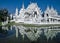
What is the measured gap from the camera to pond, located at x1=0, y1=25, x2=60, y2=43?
5.13 m

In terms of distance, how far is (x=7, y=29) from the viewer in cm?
659

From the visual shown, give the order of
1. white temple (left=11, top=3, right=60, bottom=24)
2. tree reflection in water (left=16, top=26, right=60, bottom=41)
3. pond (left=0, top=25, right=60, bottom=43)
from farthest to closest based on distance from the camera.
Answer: white temple (left=11, top=3, right=60, bottom=24) → tree reflection in water (left=16, top=26, right=60, bottom=41) → pond (left=0, top=25, right=60, bottom=43)

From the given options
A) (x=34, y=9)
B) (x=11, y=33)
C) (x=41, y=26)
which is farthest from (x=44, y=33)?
(x=34, y=9)

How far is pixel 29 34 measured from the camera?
19.1 feet

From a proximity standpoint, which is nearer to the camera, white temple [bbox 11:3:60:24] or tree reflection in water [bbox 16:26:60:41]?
tree reflection in water [bbox 16:26:60:41]

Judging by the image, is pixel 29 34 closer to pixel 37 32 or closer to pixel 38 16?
pixel 37 32

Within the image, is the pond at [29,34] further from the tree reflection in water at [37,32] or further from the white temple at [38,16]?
the white temple at [38,16]

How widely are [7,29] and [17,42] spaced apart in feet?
5.88

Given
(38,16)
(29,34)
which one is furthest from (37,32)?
(38,16)

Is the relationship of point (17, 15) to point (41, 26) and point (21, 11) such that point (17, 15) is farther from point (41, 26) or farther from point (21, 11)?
point (41, 26)

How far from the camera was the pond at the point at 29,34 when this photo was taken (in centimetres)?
513

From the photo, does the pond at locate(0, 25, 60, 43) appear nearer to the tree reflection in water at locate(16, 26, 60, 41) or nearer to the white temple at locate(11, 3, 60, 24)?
the tree reflection in water at locate(16, 26, 60, 41)

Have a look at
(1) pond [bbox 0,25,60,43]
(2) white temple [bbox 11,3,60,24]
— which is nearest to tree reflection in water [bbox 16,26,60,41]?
(1) pond [bbox 0,25,60,43]

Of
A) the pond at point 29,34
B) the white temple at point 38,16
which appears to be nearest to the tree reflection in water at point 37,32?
the pond at point 29,34
